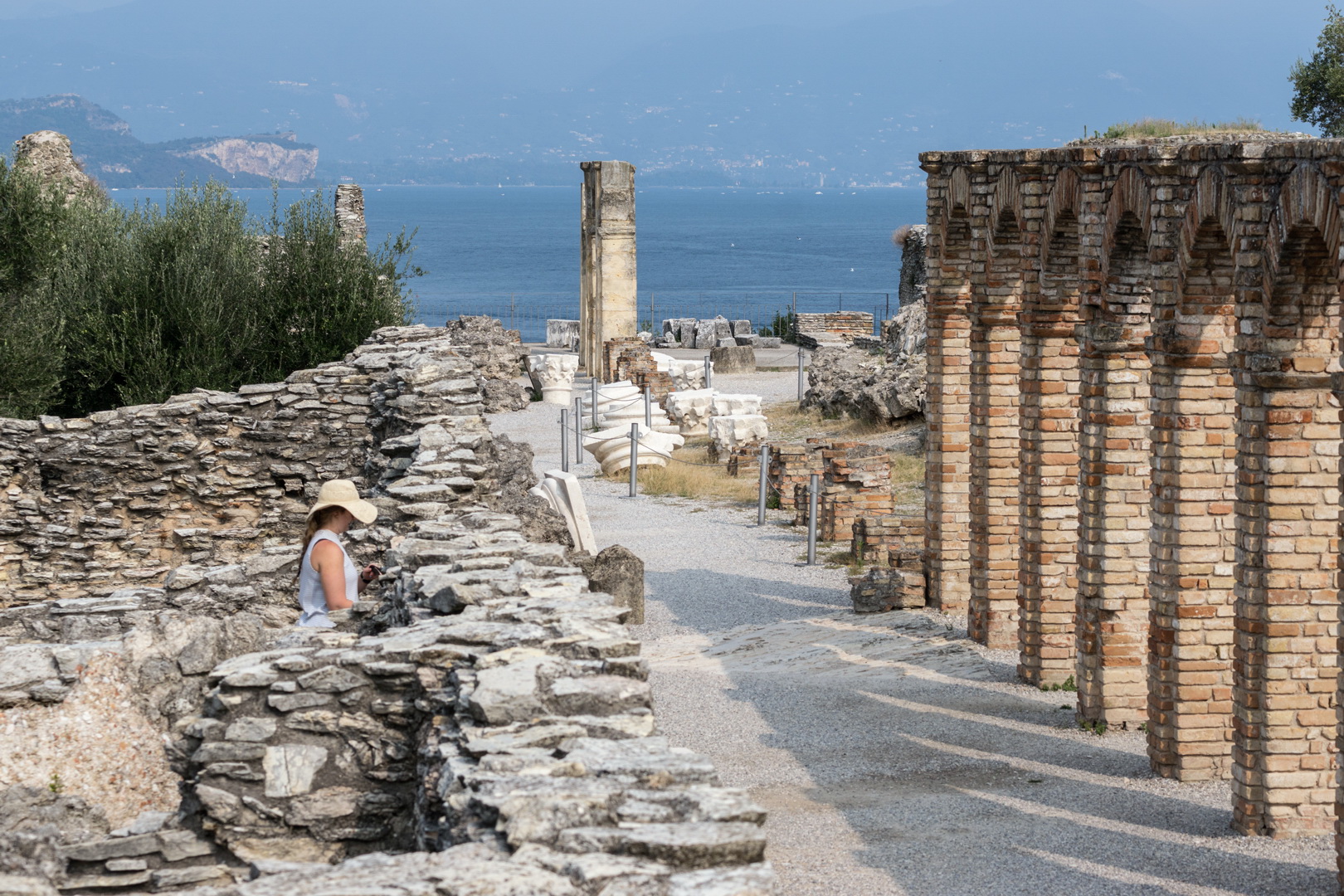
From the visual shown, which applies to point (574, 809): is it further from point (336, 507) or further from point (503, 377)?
point (503, 377)

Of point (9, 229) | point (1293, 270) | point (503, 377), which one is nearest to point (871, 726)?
point (1293, 270)

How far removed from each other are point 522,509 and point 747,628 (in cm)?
247

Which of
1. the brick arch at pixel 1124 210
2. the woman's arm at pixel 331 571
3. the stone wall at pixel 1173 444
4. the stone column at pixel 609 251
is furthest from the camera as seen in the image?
the stone column at pixel 609 251

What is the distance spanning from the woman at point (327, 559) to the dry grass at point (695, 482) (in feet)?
44.3

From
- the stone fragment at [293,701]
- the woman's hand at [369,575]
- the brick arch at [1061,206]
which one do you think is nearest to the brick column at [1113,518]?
the brick arch at [1061,206]

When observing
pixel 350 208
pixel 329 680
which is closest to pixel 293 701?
pixel 329 680

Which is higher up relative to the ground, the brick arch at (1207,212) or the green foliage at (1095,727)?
the brick arch at (1207,212)

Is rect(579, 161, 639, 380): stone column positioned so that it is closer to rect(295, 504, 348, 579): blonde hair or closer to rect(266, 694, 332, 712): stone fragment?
rect(295, 504, 348, 579): blonde hair

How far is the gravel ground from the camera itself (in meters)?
8.09

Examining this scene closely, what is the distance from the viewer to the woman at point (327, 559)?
7949 mm

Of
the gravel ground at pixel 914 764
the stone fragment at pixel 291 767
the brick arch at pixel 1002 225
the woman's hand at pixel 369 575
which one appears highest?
the brick arch at pixel 1002 225

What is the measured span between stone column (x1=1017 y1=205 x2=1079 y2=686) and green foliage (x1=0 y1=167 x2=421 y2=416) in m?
Answer: 10.4

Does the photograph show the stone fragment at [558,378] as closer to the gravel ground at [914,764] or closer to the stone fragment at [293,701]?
the gravel ground at [914,764]

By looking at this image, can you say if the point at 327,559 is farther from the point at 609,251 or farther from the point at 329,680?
the point at 609,251
